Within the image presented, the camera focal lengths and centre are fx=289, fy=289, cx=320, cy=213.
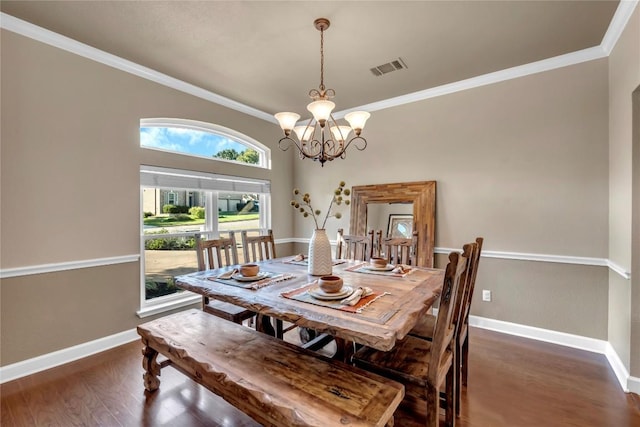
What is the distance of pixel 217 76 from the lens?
124 inches

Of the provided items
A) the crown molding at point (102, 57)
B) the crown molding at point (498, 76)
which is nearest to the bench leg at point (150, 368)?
the crown molding at point (102, 57)

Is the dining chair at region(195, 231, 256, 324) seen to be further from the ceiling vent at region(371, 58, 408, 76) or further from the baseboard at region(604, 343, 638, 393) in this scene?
the baseboard at region(604, 343, 638, 393)

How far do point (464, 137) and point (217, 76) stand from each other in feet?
9.41

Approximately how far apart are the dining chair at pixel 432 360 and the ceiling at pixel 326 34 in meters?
1.88

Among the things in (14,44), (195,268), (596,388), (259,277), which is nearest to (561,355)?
(596,388)

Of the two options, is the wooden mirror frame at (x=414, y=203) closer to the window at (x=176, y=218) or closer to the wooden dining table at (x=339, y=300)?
the wooden dining table at (x=339, y=300)

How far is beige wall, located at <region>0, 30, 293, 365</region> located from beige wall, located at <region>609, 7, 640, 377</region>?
413 cm

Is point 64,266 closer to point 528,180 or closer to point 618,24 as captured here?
point 528,180

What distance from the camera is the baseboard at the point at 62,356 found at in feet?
7.36

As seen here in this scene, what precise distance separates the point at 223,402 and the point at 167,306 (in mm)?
1606

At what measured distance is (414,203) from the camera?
11.9ft

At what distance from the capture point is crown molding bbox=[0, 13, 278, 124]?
7.43 ft

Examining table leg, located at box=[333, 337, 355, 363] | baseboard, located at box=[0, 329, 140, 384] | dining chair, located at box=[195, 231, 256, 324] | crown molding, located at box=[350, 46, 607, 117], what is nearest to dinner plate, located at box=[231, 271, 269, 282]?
dining chair, located at box=[195, 231, 256, 324]

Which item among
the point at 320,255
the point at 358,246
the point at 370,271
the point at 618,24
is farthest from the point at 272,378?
the point at 618,24
